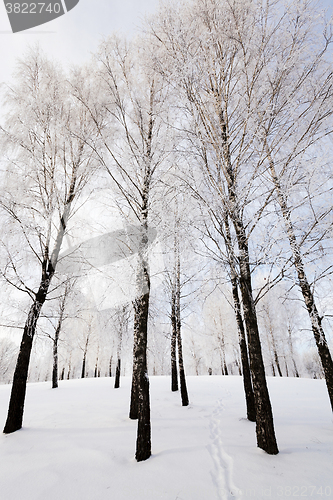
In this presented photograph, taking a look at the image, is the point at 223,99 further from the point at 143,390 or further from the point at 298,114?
the point at 143,390

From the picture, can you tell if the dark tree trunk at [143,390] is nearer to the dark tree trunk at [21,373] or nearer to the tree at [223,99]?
the tree at [223,99]

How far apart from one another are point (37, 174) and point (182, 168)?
163 inches

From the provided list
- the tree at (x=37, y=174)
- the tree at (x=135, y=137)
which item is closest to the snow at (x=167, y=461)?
the tree at (x=135, y=137)

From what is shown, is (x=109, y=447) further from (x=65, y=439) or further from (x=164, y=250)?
(x=164, y=250)

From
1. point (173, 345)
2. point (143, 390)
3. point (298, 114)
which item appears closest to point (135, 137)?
point (298, 114)

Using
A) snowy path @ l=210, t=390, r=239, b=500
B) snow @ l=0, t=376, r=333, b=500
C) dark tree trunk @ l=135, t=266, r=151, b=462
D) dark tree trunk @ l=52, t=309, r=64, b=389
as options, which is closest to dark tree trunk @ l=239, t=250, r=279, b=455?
snow @ l=0, t=376, r=333, b=500

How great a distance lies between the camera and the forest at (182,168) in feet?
12.0

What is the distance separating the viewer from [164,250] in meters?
4.84

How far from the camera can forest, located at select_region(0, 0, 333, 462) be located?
3.66m

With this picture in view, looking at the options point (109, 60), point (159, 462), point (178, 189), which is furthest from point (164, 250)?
point (109, 60)

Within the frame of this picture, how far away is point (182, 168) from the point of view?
13.8ft

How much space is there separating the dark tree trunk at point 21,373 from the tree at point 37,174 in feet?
0.07

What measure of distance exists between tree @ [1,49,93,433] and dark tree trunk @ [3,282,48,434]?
2 centimetres

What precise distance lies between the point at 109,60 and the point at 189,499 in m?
7.99
